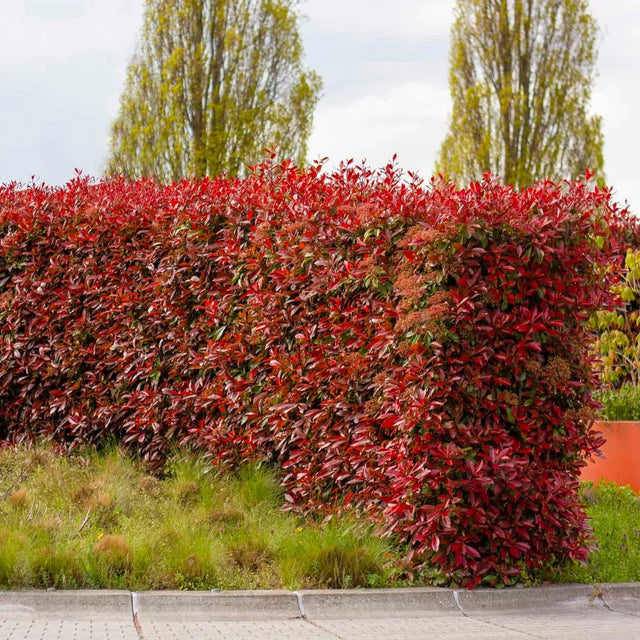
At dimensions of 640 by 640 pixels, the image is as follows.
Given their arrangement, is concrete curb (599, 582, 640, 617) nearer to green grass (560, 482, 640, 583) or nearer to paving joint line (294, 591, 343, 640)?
green grass (560, 482, 640, 583)

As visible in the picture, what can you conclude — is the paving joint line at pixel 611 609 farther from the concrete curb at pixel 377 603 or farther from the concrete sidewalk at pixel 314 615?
the concrete curb at pixel 377 603

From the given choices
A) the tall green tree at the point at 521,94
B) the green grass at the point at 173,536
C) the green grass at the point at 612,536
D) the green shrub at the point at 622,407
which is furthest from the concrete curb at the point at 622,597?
the tall green tree at the point at 521,94

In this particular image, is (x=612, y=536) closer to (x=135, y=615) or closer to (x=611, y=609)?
(x=611, y=609)

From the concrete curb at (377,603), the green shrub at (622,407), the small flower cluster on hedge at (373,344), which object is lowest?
the concrete curb at (377,603)

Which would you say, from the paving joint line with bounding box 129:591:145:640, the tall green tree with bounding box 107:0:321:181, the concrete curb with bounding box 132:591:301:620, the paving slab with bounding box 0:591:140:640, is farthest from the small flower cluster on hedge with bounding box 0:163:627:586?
the tall green tree with bounding box 107:0:321:181

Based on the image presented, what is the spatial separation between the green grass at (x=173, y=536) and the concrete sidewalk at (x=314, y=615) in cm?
23

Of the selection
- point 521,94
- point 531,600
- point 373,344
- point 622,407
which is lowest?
point 531,600

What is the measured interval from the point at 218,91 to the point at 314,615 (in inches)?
625

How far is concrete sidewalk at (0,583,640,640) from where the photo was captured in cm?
538

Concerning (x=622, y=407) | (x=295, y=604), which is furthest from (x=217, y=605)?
(x=622, y=407)

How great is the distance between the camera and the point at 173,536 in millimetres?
6527

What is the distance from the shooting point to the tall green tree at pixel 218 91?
64.5 feet

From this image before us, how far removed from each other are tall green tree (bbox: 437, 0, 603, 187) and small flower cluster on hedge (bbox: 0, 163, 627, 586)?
12354 mm

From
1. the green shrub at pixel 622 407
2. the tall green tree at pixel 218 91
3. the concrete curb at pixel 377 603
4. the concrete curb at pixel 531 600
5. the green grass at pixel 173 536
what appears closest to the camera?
the concrete curb at pixel 377 603
